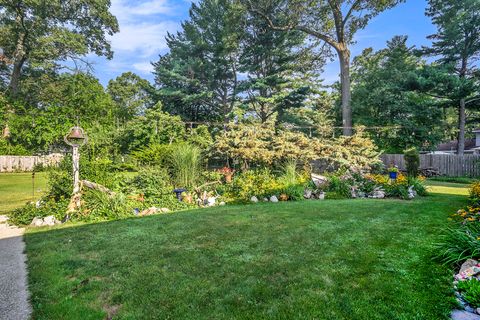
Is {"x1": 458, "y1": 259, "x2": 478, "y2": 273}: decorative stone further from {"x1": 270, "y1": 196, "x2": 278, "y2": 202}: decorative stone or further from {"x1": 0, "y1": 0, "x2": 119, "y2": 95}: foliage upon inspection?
{"x1": 0, "y1": 0, "x2": 119, "y2": 95}: foliage

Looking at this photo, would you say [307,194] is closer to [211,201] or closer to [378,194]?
[378,194]

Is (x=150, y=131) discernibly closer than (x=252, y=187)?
No

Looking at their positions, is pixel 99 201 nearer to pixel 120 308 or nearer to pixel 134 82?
pixel 120 308

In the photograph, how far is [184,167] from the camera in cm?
696

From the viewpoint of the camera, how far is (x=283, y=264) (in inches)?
106

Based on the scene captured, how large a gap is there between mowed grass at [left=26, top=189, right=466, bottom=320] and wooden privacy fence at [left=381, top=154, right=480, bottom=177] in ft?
41.5

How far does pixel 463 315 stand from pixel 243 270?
5.54 feet

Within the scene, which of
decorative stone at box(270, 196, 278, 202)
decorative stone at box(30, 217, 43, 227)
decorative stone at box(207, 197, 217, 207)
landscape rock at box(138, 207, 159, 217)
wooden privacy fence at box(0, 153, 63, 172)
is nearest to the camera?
decorative stone at box(30, 217, 43, 227)

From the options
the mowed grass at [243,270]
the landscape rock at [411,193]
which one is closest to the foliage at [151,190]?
the mowed grass at [243,270]

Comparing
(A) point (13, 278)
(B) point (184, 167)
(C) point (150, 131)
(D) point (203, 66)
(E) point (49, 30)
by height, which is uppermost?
(E) point (49, 30)

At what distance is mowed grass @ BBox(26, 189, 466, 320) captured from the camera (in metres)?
1.97

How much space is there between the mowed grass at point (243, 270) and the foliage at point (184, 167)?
2.47 m

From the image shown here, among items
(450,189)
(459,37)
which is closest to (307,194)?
(450,189)

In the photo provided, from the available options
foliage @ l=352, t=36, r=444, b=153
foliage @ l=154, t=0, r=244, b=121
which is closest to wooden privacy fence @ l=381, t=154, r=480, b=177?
foliage @ l=352, t=36, r=444, b=153
